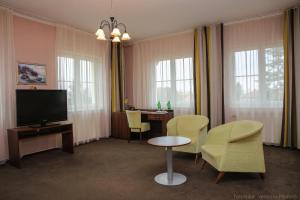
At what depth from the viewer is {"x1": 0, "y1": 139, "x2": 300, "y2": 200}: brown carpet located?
2.66 m

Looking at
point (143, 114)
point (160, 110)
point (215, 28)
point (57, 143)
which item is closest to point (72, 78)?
point (57, 143)

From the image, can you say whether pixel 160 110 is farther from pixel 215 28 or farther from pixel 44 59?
pixel 44 59

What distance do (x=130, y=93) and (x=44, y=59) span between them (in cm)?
288

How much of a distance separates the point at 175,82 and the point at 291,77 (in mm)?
2715

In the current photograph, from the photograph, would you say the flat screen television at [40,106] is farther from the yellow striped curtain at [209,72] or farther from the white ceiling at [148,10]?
the yellow striped curtain at [209,72]

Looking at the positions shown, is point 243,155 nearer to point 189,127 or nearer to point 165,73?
point 189,127

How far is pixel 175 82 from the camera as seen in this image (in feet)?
19.5

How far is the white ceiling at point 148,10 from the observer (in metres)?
3.87

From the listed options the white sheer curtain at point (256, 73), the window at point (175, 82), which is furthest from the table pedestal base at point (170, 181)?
the window at point (175, 82)

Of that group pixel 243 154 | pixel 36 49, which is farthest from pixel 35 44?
pixel 243 154

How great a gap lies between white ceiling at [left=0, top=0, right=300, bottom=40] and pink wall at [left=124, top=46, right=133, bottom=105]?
65.3 inches

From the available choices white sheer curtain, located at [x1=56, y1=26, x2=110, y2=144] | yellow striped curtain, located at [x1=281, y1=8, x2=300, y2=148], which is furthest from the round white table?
white sheer curtain, located at [x1=56, y1=26, x2=110, y2=144]

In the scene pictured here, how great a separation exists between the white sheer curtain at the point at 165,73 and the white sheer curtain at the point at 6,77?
11.2 ft

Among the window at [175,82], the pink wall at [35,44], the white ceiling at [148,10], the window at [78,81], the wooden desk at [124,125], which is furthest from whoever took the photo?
the wooden desk at [124,125]
